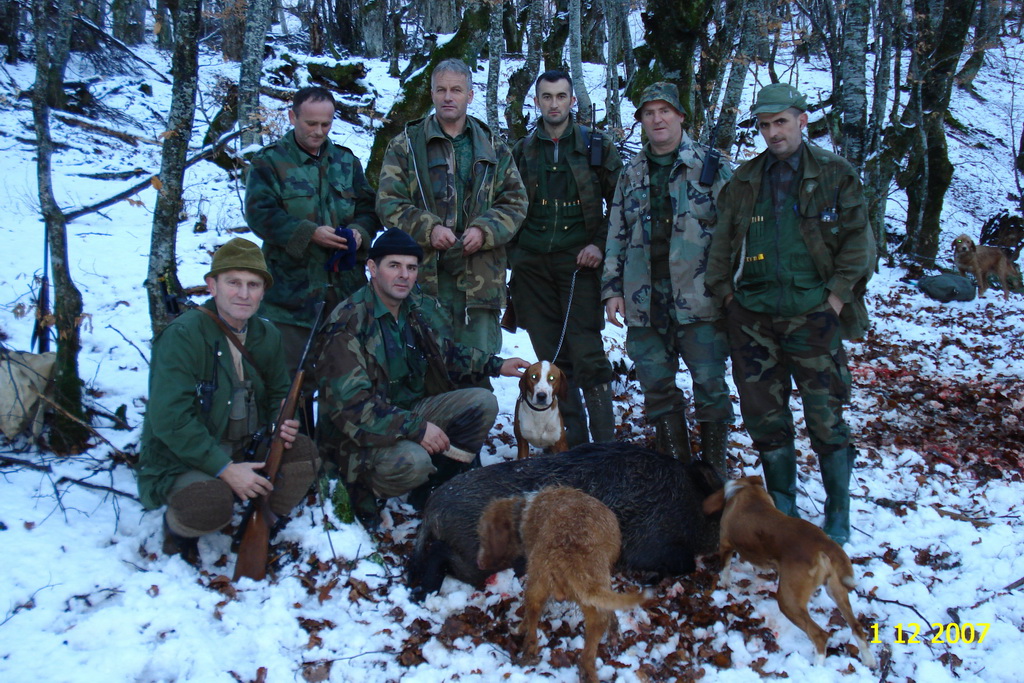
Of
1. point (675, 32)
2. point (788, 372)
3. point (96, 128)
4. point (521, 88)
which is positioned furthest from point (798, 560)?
point (96, 128)

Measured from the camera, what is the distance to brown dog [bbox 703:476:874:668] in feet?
11.0

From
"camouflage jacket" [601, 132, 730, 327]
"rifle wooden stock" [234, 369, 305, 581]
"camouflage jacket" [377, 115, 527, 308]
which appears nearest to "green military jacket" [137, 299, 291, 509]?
"rifle wooden stock" [234, 369, 305, 581]

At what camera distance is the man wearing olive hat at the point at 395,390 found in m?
4.26

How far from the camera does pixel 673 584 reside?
4.07 meters

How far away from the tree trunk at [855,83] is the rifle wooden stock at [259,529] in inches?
410

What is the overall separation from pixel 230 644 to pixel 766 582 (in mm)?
3034

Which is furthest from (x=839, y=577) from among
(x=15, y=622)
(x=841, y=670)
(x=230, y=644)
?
(x=15, y=622)

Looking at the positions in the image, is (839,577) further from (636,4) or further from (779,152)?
(636,4)

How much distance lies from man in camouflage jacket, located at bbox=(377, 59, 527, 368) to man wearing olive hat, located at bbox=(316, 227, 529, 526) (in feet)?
0.96

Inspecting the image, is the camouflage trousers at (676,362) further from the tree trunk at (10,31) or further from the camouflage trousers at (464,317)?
the tree trunk at (10,31)

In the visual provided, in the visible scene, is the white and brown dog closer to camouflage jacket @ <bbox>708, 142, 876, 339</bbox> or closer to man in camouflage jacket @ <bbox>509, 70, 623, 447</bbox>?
man in camouflage jacket @ <bbox>509, 70, 623, 447</bbox>

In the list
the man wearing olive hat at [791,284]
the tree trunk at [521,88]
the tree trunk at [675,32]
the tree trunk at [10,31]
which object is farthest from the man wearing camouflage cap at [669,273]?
the tree trunk at [10,31]

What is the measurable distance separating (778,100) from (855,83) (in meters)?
8.18
